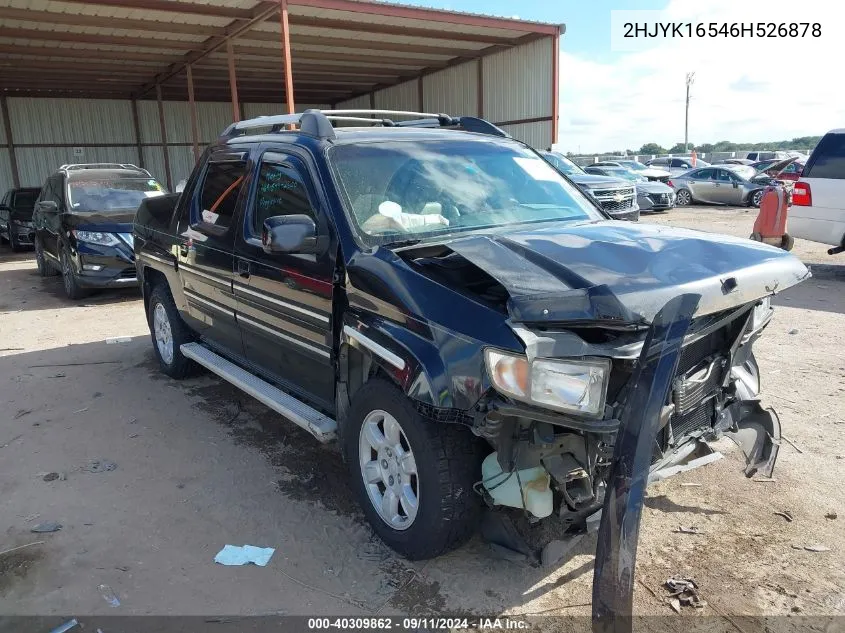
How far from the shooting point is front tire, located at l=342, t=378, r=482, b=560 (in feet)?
9.14

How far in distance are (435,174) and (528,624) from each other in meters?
2.41

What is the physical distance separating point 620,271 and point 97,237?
863cm

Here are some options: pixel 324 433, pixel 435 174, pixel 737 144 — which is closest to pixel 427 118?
pixel 435 174

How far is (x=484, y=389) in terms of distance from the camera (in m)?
2.52

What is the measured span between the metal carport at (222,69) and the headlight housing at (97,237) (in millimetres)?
5293

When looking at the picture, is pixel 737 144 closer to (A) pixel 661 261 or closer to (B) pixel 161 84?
(B) pixel 161 84

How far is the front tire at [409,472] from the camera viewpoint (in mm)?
2787

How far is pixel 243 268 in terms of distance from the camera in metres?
4.25

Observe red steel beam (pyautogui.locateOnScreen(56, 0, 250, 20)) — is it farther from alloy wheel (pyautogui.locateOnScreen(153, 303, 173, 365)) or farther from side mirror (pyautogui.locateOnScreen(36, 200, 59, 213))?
alloy wheel (pyautogui.locateOnScreen(153, 303, 173, 365))

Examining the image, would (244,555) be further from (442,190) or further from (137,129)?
(137,129)

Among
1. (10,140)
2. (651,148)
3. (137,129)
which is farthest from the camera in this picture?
(651,148)

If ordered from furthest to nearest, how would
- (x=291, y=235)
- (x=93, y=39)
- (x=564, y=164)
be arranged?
(x=93, y=39) < (x=564, y=164) < (x=291, y=235)

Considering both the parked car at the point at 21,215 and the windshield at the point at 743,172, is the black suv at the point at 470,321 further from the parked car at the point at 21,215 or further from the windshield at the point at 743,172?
the windshield at the point at 743,172

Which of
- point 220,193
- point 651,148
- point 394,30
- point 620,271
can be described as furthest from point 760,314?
point 651,148
